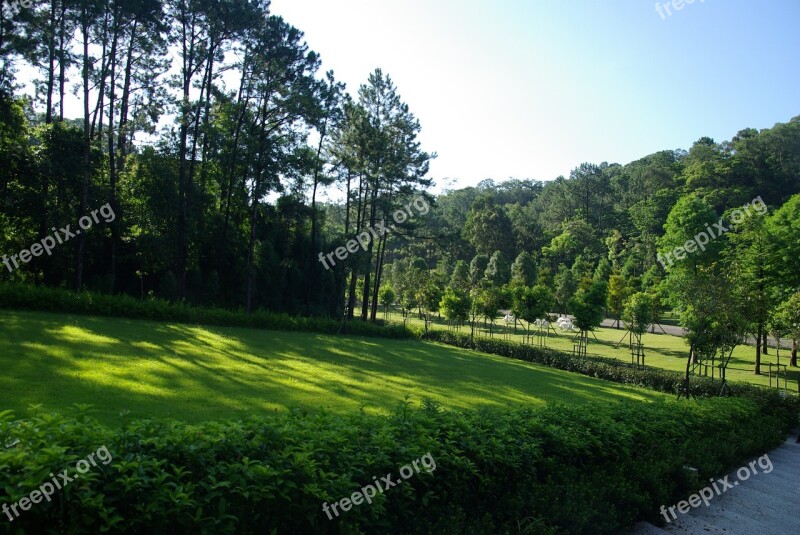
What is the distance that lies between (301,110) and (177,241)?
30.8 ft

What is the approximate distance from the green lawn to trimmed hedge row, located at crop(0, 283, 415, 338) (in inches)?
29.3

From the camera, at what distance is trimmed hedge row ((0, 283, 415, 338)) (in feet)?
50.4

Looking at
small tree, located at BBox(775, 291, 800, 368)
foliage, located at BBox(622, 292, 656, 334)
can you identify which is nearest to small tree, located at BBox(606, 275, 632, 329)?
foliage, located at BBox(622, 292, 656, 334)

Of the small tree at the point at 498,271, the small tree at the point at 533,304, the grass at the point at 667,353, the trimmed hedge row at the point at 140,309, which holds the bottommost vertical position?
the grass at the point at 667,353

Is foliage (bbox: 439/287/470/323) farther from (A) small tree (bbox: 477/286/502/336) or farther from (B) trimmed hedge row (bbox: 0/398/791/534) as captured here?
(B) trimmed hedge row (bbox: 0/398/791/534)

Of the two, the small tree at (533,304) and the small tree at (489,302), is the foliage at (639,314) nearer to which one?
the small tree at (533,304)

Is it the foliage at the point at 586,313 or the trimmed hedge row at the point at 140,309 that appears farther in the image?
the foliage at the point at 586,313

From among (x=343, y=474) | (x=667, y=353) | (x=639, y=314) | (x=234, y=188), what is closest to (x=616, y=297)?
(x=667, y=353)

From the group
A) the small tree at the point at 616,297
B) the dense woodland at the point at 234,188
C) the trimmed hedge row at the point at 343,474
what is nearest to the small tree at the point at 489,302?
the dense woodland at the point at 234,188

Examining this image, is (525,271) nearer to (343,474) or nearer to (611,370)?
(611,370)

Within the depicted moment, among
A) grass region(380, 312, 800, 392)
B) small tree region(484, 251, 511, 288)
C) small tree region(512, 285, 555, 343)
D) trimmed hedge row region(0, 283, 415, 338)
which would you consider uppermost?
small tree region(484, 251, 511, 288)

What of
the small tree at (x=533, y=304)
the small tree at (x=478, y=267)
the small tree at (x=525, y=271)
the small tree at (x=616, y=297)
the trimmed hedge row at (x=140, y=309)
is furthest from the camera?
the small tree at (x=478, y=267)

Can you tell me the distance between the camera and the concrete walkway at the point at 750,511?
5.59 m

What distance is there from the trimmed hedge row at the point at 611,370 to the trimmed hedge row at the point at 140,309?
25.0 feet
